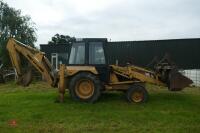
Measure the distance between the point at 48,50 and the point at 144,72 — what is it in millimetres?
23041

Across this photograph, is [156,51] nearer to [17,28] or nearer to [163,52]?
[163,52]

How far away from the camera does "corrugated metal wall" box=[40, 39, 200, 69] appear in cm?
3584

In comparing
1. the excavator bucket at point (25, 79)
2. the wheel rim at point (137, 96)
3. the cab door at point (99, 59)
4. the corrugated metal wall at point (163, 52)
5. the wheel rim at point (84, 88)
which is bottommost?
the wheel rim at point (137, 96)

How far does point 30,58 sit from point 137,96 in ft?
14.2

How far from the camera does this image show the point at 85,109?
13922 mm

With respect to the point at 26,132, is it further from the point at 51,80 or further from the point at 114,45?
the point at 114,45

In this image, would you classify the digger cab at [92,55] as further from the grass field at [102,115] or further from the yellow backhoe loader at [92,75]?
the grass field at [102,115]

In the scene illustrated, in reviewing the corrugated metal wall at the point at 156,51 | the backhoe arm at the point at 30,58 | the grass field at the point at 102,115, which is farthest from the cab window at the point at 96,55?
the corrugated metal wall at the point at 156,51

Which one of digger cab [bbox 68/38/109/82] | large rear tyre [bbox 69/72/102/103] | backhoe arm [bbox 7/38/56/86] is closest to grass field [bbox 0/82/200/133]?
large rear tyre [bbox 69/72/102/103]

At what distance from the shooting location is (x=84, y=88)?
50.7 feet

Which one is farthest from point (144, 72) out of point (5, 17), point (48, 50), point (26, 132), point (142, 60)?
point (5, 17)

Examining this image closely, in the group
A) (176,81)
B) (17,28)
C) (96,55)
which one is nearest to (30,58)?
(96,55)

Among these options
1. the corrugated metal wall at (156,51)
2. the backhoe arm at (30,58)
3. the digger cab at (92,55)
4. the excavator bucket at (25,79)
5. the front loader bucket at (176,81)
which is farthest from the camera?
the corrugated metal wall at (156,51)

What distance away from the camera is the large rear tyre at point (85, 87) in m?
15.3
